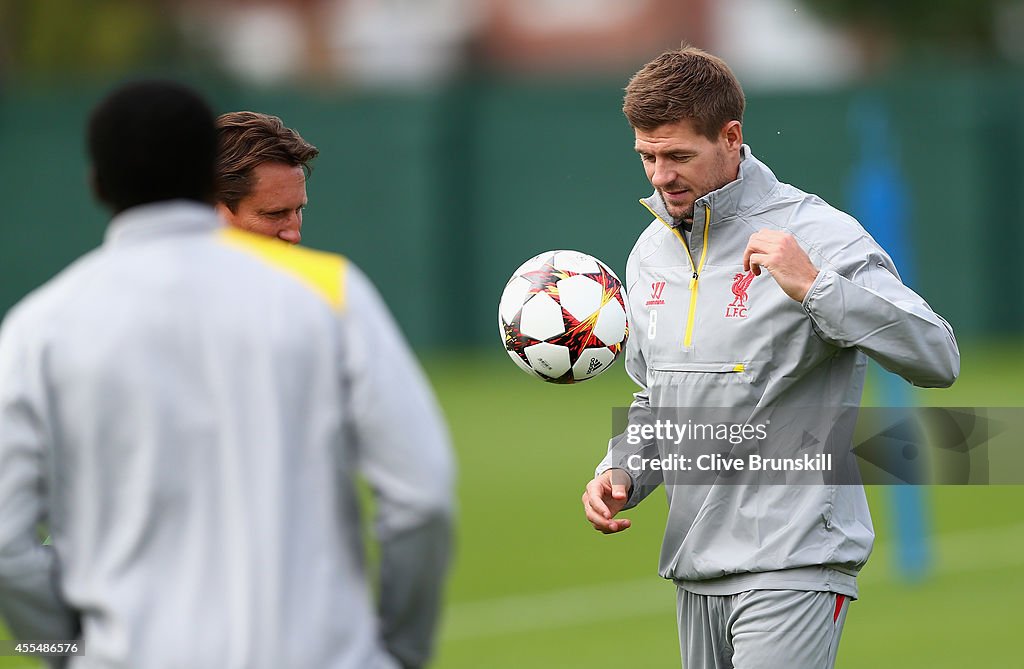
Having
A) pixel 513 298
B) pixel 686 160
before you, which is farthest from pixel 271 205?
pixel 686 160

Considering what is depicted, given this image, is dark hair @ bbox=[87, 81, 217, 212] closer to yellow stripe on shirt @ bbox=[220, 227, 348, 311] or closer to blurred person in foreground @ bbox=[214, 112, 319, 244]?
yellow stripe on shirt @ bbox=[220, 227, 348, 311]

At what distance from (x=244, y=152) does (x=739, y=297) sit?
4.95 feet

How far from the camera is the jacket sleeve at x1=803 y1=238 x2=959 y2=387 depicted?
447cm

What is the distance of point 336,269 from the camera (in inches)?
132

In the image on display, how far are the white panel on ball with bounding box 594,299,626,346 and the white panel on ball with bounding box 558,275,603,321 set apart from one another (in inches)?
1.4

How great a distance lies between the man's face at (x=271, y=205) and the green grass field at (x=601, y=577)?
5.64m

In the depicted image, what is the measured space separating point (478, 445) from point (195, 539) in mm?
16414

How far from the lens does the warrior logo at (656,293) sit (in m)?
5.04

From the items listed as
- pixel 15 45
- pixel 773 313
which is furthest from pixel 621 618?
pixel 15 45

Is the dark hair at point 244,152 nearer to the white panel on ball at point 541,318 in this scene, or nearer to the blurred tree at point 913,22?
the white panel on ball at point 541,318

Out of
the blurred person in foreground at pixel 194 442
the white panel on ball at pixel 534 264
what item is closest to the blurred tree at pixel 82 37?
the white panel on ball at pixel 534 264

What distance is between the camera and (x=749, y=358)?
4777 millimetres

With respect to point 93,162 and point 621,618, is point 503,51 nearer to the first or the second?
point 621,618

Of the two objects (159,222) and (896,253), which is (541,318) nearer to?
(159,222)
